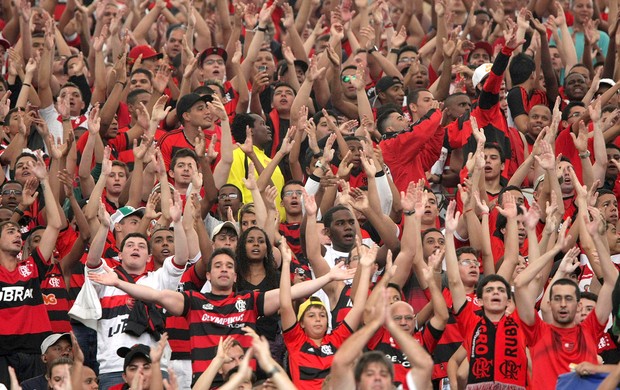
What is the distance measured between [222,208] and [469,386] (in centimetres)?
309

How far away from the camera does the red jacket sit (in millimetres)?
12711

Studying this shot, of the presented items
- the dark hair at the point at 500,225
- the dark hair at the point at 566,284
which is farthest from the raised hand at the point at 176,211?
the dark hair at the point at 566,284

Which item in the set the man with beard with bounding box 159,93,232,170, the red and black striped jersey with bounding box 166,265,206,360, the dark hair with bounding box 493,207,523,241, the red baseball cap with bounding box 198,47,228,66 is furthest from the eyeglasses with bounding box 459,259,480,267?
the red baseball cap with bounding box 198,47,228,66

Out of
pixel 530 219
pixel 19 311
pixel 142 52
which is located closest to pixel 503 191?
pixel 530 219

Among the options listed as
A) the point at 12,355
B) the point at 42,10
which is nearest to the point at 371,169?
the point at 12,355

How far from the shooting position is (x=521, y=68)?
14602mm

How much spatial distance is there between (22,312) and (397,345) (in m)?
2.99

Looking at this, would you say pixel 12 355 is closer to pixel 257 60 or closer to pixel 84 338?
pixel 84 338

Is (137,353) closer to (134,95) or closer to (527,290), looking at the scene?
(527,290)

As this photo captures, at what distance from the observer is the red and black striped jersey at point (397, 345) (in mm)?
10227

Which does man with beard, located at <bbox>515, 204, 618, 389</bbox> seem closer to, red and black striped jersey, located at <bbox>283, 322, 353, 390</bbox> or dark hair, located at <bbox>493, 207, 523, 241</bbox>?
red and black striped jersey, located at <bbox>283, 322, 353, 390</bbox>

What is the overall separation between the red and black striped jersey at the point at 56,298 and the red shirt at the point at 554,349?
378cm

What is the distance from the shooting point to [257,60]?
1514 centimetres

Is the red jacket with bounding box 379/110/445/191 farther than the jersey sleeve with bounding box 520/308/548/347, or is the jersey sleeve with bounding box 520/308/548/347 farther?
the red jacket with bounding box 379/110/445/191
